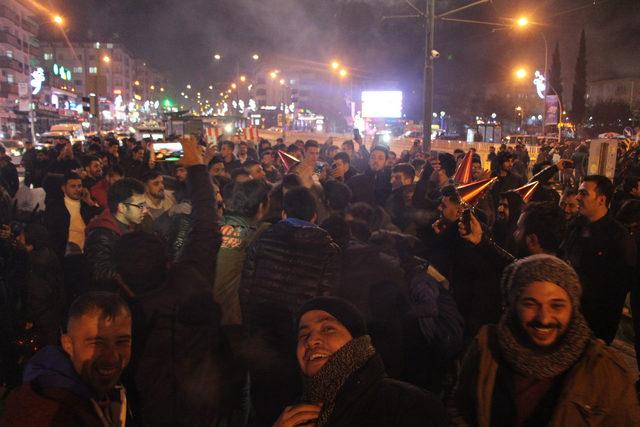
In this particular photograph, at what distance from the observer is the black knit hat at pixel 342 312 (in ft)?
7.37

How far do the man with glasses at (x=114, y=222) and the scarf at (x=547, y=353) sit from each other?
2438 mm

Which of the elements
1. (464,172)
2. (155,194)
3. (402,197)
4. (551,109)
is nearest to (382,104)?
(551,109)

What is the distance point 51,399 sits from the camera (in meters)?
1.92

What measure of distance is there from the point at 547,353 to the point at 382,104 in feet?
129

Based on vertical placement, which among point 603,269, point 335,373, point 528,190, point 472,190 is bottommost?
point 603,269

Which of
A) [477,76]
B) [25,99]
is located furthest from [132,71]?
[25,99]

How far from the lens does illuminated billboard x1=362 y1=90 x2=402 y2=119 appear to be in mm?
40375

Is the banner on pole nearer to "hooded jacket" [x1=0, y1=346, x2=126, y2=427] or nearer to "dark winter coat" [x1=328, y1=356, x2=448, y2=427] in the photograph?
"dark winter coat" [x1=328, y1=356, x2=448, y2=427]

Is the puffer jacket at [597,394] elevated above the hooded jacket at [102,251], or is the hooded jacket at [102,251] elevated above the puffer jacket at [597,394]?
the hooded jacket at [102,251]

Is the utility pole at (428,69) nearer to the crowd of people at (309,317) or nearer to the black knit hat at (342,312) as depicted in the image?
the crowd of people at (309,317)

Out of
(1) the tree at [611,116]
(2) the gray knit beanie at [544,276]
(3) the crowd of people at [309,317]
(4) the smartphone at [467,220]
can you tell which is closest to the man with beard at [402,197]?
(3) the crowd of people at [309,317]

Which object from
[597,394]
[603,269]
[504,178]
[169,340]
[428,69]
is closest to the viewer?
[597,394]

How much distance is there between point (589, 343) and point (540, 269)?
0.35m

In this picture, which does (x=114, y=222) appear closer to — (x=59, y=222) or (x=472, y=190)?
(x=59, y=222)
